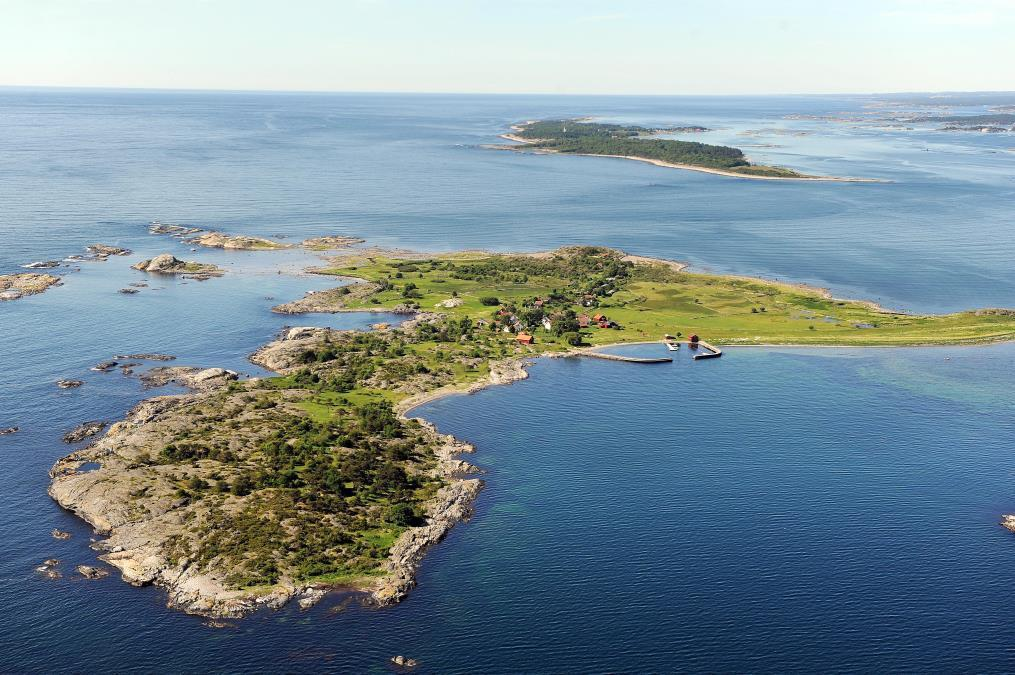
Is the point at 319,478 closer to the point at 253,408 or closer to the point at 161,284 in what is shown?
the point at 253,408

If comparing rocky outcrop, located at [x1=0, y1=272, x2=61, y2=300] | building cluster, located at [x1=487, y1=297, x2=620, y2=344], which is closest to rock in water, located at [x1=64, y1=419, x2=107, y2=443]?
building cluster, located at [x1=487, y1=297, x2=620, y2=344]

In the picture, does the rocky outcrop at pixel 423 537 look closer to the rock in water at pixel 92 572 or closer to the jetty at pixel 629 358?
the rock in water at pixel 92 572

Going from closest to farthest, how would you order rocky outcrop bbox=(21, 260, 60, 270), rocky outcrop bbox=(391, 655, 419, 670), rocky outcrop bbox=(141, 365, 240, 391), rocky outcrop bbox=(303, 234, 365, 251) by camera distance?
rocky outcrop bbox=(391, 655, 419, 670), rocky outcrop bbox=(141, 365, 240, 391), rocky outcrop bbox=(21, 260, 60, 270), rocky outcrop bbox=(303, 234, 365, 251)

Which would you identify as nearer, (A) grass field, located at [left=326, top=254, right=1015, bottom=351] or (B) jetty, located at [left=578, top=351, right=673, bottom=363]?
(B) jetty, located at [left=578, top=351, right=673, bottom=363]

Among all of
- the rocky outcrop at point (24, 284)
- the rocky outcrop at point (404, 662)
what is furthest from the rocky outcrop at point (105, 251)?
the rocky outcrop at point (404, 662)

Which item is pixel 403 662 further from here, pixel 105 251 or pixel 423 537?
pixel 105 251

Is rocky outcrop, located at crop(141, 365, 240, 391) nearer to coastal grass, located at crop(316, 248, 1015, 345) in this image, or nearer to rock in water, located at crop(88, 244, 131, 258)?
coastal grass, located at crop(316, 248, 1015, 345)

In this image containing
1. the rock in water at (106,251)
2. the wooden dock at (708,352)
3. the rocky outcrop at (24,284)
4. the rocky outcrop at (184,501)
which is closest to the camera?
the rocky outcrop at (184,501)
